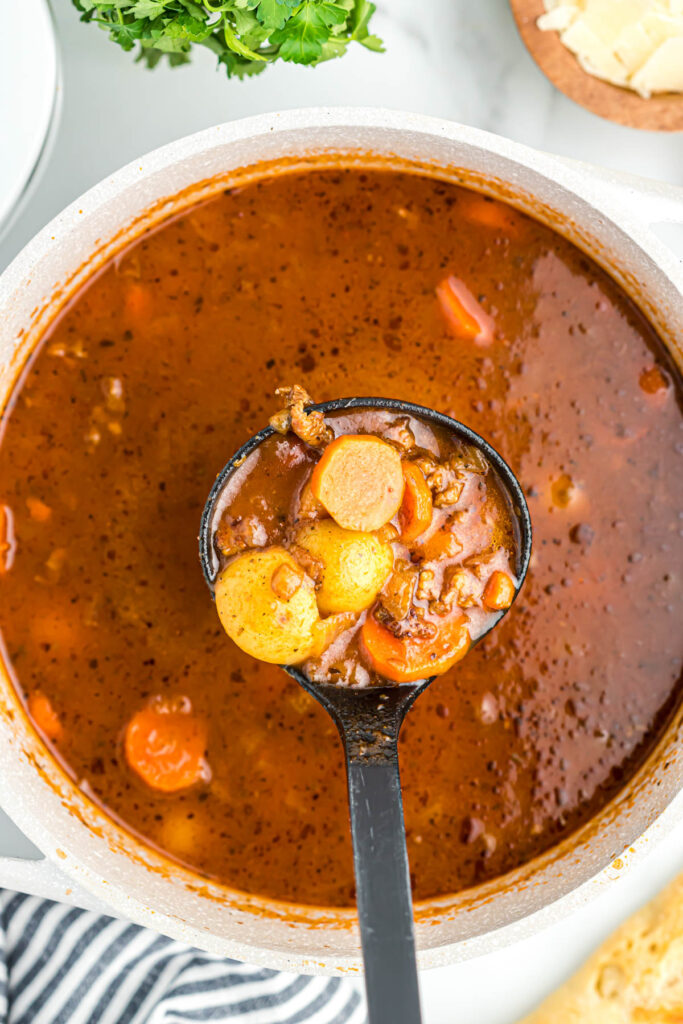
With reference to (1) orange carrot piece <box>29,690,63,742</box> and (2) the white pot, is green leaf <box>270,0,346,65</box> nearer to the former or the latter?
(2) the white pot

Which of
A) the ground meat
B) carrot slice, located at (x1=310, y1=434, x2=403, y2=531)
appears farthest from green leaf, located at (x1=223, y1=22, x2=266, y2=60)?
carrot slice, located at (x1=310, y1=434, x2=403, y2=531)

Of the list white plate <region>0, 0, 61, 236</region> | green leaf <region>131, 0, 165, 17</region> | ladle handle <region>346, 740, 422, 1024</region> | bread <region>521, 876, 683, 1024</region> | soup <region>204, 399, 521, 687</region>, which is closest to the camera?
ladle handle <region>346, 740, 422, 1024</region>

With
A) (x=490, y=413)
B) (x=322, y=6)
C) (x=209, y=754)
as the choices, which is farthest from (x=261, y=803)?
(x=322, y=6)

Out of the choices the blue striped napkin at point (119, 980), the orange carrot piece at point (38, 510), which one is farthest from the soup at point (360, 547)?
the blue striped napkin at point (119, 980)

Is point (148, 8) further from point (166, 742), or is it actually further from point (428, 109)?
point (166, 742)

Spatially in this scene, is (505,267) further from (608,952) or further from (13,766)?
(608,952)

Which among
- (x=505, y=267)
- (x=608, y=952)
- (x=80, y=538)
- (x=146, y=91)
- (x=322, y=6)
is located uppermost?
(x=146, y=91)

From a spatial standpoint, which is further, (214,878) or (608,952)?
(608,952)
